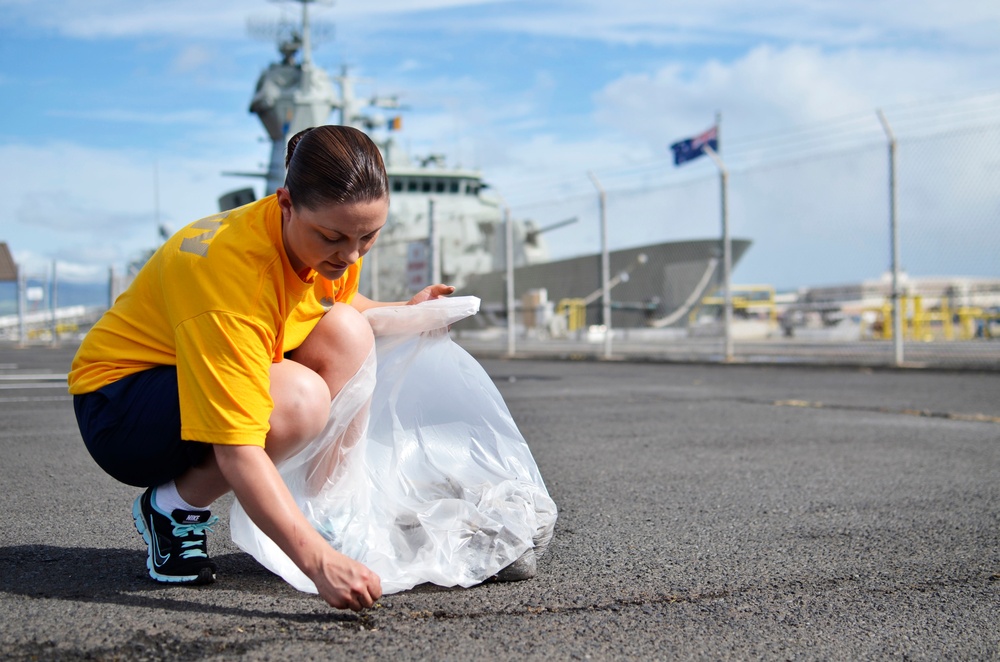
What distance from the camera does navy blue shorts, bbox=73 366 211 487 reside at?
1.77 meters

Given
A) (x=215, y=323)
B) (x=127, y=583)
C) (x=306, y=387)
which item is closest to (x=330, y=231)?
(x=215, y=323)

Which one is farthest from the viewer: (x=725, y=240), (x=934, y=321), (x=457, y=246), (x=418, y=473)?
(x=457, y=246)

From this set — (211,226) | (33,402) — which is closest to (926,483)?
(211,226)

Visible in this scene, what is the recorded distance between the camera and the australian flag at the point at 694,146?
11039mm

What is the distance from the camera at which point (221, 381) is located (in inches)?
61.3

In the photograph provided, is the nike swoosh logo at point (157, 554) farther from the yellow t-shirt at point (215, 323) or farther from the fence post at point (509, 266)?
the fence post at point (509, 266)

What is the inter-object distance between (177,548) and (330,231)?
770mm

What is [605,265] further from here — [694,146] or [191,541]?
[191,541]

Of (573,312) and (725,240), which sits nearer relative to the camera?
(725,240)

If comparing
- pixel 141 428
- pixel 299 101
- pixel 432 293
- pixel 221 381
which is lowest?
pixel 141 428

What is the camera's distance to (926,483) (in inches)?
124

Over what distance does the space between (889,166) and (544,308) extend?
896cm

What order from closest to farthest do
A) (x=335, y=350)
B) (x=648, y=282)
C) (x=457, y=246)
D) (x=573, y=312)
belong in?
1. (x=335, y=350)
2. (x=648, y=282)
3. (x=573, y=312)
4. (x=457, y=246)

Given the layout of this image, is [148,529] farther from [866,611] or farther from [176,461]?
[866,611]
